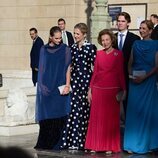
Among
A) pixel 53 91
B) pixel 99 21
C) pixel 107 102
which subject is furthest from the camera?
pixel 99 21

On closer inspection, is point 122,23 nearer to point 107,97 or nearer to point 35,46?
point 107,97

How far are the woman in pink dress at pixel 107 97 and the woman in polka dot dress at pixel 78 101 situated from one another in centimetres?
22

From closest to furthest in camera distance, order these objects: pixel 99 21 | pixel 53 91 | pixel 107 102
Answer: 1. pixel 107 102
2. pixel 53 91
3. pixel 99 21

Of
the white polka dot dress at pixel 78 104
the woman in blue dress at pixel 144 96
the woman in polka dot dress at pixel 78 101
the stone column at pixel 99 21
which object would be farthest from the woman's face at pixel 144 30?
the stone column at pixel 99 21

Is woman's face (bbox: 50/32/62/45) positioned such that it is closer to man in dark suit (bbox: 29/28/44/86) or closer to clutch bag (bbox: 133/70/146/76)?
clutch bag (bbox: 133/70/146/76)

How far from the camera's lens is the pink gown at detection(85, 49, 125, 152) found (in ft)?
24.5

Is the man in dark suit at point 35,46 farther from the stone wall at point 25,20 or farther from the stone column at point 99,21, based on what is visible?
the stone wall at point 25,20

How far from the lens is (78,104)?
7820 millimetres

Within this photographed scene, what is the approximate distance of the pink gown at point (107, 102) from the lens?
24.5ft

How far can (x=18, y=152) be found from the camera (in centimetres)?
169

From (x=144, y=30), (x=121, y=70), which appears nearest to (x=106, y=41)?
(x=121, y=70)

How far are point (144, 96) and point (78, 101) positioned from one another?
971 millimetres

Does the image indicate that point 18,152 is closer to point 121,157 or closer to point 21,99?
point 121,157

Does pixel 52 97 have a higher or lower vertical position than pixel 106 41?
lower
